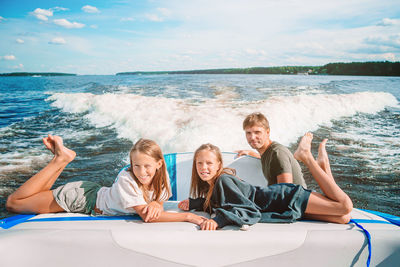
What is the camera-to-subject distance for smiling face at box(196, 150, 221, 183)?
1771mm

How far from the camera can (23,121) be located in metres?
7.86

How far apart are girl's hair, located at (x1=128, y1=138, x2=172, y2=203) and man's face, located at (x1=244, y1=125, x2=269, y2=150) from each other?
82 cm

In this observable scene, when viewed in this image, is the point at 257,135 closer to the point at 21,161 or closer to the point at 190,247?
the point at 190,247

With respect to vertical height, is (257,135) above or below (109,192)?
above

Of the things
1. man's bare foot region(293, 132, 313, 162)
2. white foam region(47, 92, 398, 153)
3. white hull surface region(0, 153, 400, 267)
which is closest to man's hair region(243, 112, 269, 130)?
man's bare foot region(293, 132, 313, 162)

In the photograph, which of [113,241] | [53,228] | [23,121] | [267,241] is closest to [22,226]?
[53,228]

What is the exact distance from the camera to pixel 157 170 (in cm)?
191

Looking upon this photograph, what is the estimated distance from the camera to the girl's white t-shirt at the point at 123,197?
1.69m

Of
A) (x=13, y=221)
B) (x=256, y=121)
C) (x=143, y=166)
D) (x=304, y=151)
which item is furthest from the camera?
(x=256, y=121)

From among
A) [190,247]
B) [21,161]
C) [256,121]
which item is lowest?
[21,161]

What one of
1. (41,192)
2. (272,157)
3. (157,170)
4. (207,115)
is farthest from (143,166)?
(207,115)

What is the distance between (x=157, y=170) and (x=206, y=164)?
14.8 inches

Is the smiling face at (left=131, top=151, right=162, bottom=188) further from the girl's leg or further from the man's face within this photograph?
the man's face

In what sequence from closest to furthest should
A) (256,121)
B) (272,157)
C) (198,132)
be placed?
(272,157)
(256,121)
(198,132)
